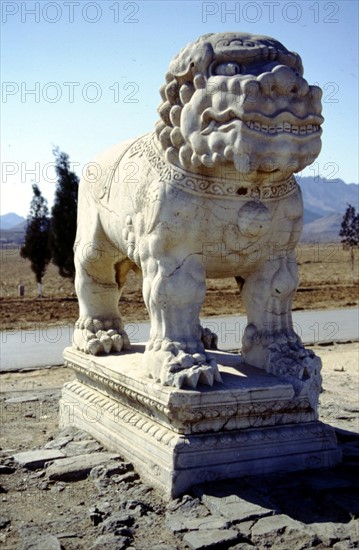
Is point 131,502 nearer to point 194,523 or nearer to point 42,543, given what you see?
point 194,523

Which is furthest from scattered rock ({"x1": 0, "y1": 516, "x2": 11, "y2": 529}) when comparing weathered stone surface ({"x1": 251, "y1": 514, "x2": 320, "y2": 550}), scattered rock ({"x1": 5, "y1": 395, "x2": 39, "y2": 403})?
scattered rock ({"x1": 5, "y1": 395, "x2": 39, "y2": 403})

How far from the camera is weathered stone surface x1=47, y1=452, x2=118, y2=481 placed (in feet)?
13.3

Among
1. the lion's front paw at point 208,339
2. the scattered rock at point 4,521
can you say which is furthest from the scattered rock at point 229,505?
the lion's front paw at point 208,339

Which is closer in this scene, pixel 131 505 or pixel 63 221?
pixel 131 505

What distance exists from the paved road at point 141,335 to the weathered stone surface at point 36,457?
129 inches

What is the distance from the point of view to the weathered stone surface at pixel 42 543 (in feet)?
10.2

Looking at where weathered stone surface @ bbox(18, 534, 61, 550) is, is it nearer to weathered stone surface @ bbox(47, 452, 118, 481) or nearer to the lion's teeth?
weathered stone surface @ bbox(47, 452, 118, 481)

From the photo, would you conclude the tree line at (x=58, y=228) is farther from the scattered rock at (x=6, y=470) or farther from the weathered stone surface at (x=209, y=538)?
the weathered stone surface at (x=209, y=538)

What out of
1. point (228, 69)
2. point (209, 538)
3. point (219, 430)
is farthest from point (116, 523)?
point (228, 69)

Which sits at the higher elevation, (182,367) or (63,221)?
(63,221)

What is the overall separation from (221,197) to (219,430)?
130cm

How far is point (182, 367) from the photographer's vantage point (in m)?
3.70

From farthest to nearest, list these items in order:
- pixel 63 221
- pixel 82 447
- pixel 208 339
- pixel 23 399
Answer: pixel 63 221 < pixel 23 399 < pixel 208 339 < pixel 82 447

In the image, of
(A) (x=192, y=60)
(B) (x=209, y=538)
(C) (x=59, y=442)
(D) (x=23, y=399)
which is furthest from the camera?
(D) (x=23, y=399)
